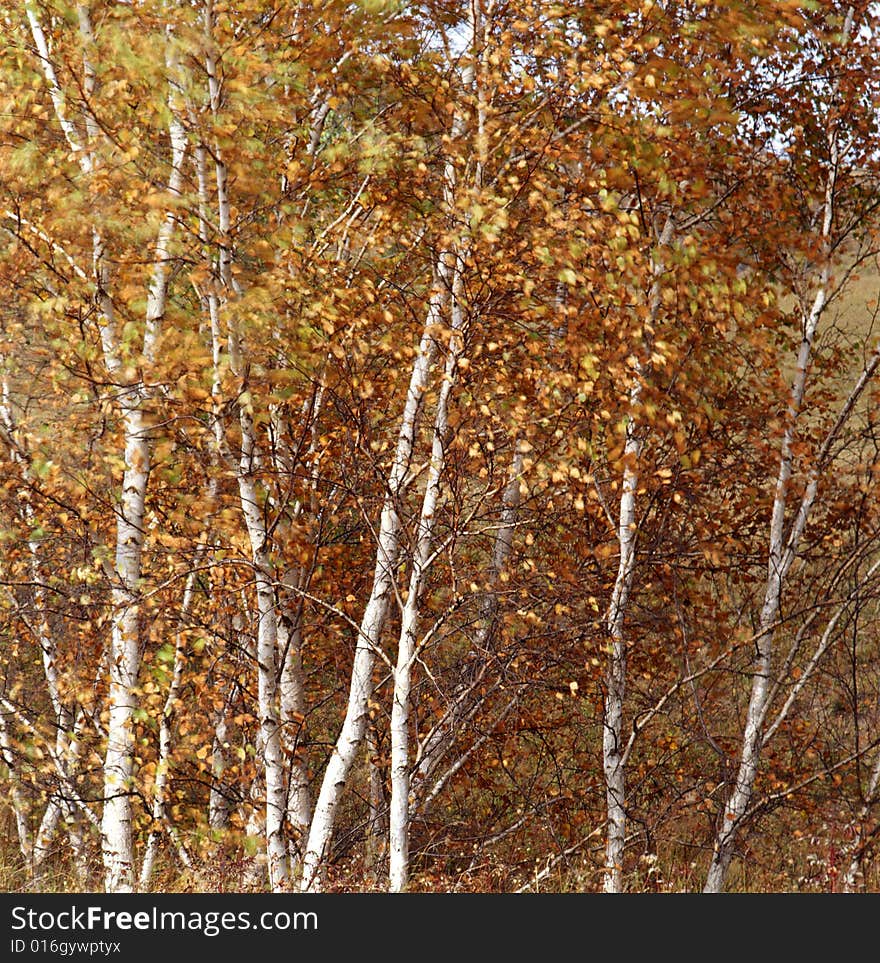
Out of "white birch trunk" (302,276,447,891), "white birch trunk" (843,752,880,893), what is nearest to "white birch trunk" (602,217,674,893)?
"white birch trunk" (302,276,447,891)

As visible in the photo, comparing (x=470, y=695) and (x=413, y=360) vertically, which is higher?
(x=413, y=360)

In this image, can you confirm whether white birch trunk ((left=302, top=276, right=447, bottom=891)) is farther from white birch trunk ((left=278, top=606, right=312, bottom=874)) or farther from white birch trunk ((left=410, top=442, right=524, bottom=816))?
white birch trunk ((left=410, top=442, right=524, bottom=816))

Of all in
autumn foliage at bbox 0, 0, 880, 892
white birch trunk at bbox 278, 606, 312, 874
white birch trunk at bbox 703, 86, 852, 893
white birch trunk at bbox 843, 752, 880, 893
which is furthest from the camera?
white birch trunk at bbox 278, 606, 312, 874

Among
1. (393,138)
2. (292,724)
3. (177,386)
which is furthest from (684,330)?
(292,724)

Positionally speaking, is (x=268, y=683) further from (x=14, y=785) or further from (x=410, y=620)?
(x=14, y=785)

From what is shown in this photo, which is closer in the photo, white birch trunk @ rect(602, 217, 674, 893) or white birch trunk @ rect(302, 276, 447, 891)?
white birch trunk @ rect(302, 276, 447, 891)

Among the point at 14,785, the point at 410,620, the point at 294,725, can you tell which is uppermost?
the point at 410,620

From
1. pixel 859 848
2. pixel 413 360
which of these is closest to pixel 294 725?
pixel 413 360

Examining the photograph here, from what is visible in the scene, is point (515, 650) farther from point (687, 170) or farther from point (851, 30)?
point (851, 30)

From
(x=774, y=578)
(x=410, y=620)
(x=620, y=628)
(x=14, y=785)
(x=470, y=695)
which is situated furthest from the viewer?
(x=14, y=785)

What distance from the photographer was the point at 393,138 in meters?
7.92

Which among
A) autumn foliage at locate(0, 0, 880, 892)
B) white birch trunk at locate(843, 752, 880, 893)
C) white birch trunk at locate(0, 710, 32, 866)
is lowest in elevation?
white birch trunk at locate(843, 752, 880, 893)

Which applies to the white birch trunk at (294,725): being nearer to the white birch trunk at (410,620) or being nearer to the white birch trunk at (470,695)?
the white birch trunk at (470,695)

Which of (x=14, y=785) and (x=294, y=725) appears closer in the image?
(x=294, y=725)
